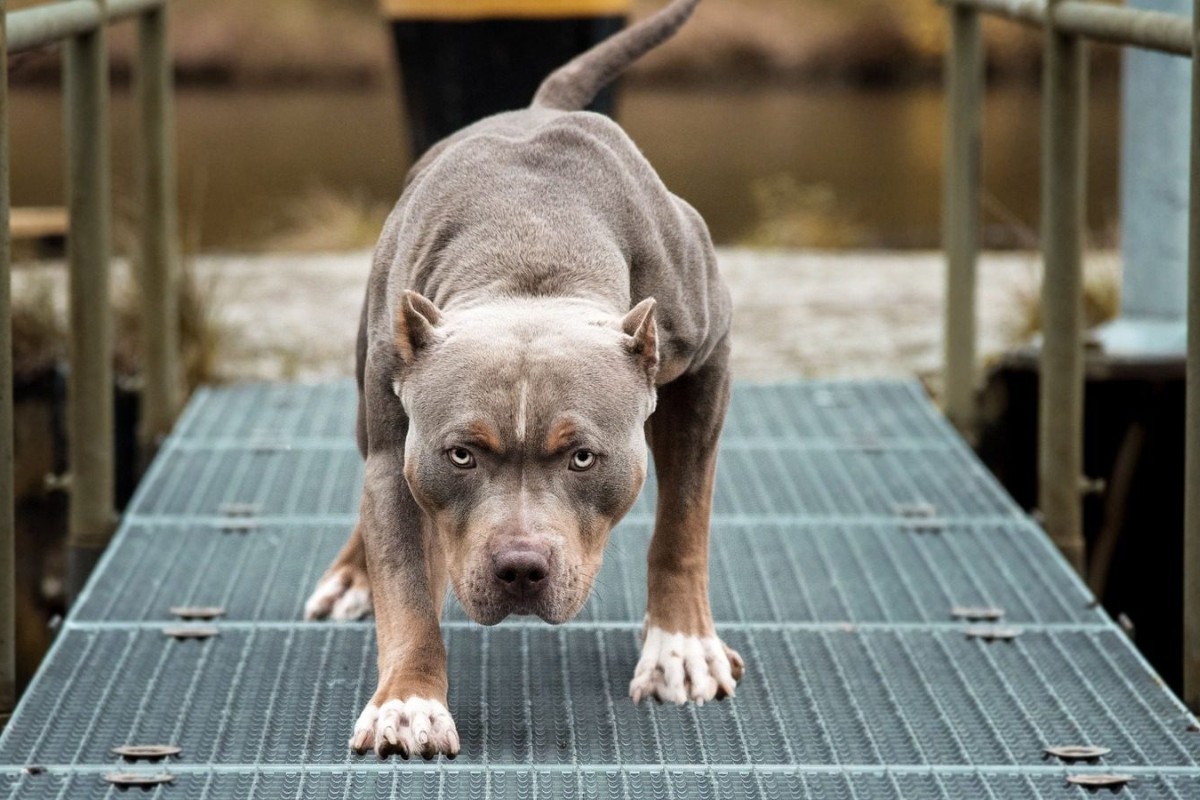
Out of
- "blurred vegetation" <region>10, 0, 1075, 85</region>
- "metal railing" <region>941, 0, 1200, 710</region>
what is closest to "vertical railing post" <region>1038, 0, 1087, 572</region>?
"metal railing" <region>941, 0, 1200, 710</region>

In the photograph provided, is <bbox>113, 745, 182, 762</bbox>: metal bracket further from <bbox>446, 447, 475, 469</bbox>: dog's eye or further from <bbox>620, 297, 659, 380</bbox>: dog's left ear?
<bbox>620, 297, 659, 380</bbox>: dog's left ear

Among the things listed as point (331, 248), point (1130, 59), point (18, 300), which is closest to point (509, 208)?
point (1130, 59)

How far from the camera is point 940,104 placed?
22344 mm

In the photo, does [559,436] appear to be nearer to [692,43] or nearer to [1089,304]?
[1089,304]

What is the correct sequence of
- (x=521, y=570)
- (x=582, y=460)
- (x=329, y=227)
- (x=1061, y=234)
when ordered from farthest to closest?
(x=329, y=227)
(x=1061, y=234)
(x=582, y=460)
(x=521, y=570)

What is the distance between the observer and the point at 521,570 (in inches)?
131

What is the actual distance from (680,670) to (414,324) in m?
1.10

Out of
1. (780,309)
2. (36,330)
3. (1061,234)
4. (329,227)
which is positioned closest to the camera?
(1061,234)

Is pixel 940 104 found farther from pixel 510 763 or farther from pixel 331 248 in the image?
pixel 510 763

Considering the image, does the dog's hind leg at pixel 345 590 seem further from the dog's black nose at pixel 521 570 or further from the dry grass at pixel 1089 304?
the dry grass at pixel 1089 304

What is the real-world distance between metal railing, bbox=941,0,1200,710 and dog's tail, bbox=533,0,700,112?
42.9 inches

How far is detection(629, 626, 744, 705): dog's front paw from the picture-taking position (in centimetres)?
416

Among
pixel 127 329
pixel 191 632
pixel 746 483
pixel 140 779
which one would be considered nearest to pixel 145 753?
pixel 140 779

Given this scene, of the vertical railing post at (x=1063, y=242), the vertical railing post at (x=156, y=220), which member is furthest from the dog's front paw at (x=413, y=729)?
the vertical railing post at (x=156, y=220)
